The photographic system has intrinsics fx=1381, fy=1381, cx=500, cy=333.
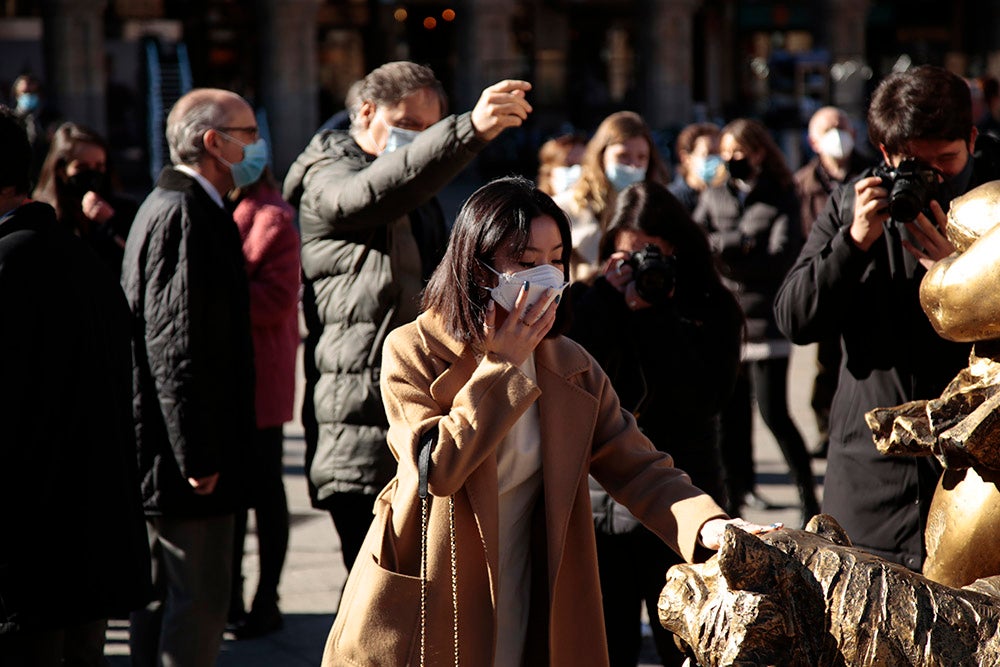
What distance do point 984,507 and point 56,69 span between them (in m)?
25.4

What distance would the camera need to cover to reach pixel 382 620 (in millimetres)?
2664

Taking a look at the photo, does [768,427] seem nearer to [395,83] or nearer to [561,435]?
[395,83]

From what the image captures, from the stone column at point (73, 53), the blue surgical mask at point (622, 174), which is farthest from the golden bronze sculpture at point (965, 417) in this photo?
the stone column at point (73, 53)

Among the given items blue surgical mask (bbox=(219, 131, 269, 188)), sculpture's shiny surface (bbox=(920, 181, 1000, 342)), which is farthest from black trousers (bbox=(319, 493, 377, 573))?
sculpture's shiny surface (bbox=(920, 181, 1000, 342))

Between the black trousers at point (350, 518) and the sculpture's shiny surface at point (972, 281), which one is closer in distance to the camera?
the sculpture's shiny surface at point (972, 281)

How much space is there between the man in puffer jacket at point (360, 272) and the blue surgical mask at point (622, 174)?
6.17 ft

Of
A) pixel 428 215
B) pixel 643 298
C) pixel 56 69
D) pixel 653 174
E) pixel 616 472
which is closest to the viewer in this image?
pixel 616 472

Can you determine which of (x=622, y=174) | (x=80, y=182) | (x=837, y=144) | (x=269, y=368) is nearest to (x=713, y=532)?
(x=269, y=368)

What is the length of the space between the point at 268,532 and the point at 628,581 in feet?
6.43

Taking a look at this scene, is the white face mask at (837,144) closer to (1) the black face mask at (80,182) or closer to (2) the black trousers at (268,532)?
(2) the black trousers at (268,532)

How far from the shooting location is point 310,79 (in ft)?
92.0

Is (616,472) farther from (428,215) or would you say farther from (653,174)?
(653,174)

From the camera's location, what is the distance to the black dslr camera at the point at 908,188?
316cm

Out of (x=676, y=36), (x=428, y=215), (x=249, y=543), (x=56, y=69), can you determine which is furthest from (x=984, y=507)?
(x=676, y=36)
